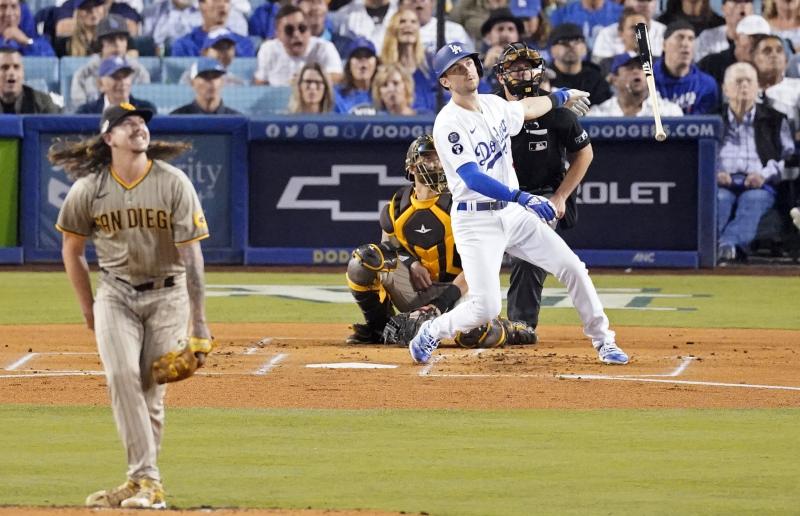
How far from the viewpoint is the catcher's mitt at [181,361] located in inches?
223

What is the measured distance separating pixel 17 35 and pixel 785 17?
9590 millimetres

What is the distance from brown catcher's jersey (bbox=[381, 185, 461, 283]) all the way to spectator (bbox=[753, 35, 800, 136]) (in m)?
8.74

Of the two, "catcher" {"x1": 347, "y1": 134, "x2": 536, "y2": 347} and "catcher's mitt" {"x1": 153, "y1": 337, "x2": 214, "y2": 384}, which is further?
"catcher" {"x1": 347, "y1": 134, "x2": 536, "y2": 347}

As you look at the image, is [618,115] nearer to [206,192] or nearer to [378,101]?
[378,101]

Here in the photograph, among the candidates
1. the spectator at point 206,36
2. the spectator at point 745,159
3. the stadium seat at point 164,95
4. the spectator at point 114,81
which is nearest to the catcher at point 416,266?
the spectator at point 745,159


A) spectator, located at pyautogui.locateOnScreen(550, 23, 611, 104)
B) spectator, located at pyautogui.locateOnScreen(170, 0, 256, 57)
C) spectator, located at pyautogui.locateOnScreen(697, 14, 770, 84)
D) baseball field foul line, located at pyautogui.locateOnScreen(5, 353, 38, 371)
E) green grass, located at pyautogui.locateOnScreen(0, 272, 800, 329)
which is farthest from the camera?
spectator, located at pyautogui.locateOnScreen(170, 0, 256, 57)

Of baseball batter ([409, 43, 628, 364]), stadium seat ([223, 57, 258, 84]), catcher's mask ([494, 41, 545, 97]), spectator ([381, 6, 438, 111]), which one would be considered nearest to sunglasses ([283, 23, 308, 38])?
stadium seat ([223, 57, 258, 84])

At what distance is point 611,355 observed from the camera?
983cm

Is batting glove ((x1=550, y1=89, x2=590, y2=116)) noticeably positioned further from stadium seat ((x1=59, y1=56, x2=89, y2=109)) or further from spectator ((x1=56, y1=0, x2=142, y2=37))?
spectator ((x1=56, y1=0, x2=142, y2=37))

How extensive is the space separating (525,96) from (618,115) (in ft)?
25.6

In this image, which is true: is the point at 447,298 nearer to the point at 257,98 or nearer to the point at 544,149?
the point at 544,149

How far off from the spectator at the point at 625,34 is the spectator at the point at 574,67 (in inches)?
22.8

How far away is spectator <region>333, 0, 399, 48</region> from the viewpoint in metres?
19.7

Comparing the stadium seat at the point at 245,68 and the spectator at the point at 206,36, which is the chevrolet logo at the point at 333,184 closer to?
the stadium seat at the point at 245,68
